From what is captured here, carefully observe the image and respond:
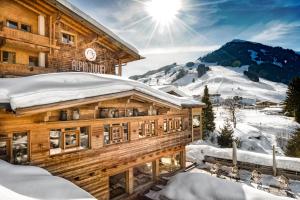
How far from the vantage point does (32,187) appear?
18.5 ft

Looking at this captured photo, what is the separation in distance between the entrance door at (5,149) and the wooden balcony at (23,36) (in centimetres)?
578

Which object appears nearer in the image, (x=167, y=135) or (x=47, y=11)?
(x=47, y=11)

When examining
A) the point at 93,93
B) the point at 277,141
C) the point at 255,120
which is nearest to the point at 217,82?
the point at 255,120

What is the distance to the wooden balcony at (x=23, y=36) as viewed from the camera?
10.9 metres

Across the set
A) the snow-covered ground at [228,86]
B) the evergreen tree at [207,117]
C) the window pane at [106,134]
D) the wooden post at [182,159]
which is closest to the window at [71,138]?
the window pane at [106,134]

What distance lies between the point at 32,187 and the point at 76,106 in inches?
180

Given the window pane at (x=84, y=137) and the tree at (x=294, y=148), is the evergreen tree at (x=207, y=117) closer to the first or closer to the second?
the tree at (x=294, y=148)

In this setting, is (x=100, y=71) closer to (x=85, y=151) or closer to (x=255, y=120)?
(x=85, y=151)

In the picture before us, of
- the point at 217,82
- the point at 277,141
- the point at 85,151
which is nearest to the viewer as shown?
the point at 85,151

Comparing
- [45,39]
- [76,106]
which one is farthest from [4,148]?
[45,39]

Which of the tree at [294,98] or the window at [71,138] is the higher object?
the tree at [294,98]

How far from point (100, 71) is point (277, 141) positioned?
34459mm

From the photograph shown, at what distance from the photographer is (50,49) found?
41.9 ft

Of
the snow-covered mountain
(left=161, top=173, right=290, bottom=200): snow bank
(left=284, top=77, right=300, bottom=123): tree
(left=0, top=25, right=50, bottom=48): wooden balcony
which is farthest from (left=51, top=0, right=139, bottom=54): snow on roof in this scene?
the snow-covered mountain
